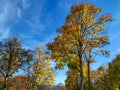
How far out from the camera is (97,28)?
81.0ft

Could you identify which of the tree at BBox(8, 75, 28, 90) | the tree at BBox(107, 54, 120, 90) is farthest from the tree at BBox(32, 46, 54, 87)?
the tree at BBox(107, 54, 120, 90)

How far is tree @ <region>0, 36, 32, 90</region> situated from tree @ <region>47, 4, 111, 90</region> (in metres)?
10.7

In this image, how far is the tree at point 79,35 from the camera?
2416 cm

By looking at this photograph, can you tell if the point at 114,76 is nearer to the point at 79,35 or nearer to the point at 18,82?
the point at 79,35

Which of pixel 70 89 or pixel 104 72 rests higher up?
pixel 104 72

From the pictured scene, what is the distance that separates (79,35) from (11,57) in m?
13.5

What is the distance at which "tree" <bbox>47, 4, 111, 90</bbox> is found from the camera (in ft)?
79.3

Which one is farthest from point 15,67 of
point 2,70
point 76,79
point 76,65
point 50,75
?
point 76,79

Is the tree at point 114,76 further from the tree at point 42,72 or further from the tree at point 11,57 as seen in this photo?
the tree at point 11,57

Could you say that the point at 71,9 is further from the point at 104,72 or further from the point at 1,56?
the point at 104,72

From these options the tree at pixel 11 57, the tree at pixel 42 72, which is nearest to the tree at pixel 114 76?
the tree at pixel 42 72

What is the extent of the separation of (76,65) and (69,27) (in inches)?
172

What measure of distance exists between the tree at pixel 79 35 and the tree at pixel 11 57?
10.7 m

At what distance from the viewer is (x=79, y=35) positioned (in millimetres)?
24078
